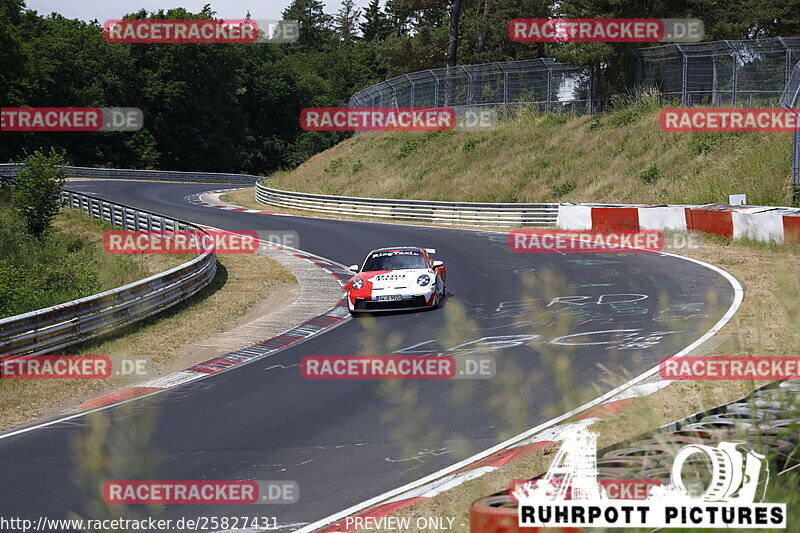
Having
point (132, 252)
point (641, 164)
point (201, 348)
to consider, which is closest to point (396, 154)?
point (641, 164)

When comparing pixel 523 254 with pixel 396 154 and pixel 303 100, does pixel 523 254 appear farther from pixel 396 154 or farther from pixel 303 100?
pixel 303 100

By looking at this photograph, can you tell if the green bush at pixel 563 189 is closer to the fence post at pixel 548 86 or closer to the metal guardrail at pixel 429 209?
the metal guardrail at pixel 429 209

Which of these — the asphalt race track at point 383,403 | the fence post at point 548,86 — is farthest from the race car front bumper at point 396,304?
the fence post at point 548,86

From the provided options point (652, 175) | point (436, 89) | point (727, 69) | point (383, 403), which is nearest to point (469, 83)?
point (436, 89)

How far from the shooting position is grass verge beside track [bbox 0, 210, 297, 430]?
1145cm

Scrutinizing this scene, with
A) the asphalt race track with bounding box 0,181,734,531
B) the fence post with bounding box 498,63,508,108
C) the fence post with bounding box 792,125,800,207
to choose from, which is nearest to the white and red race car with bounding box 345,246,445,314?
the asphalt race track with bounding box 0,181,734,531

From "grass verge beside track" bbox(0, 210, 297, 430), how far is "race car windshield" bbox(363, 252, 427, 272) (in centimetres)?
246

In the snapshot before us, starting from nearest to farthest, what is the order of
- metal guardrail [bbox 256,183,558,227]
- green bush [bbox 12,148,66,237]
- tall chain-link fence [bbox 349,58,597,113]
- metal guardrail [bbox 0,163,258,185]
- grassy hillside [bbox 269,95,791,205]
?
1. grassy hillside [bbox 269,95,791,205]
2. metal guardrail [bbox 256,183,558,227]
3. green bush [bbox 12,148,66,237]
4. tall chain-link fence [bbox 349,58,597,113]
5. metal guardrail [bbox 0,163,258,185]

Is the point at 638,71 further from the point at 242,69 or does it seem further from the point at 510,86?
the point at 242,69

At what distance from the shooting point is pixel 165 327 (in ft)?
53.2

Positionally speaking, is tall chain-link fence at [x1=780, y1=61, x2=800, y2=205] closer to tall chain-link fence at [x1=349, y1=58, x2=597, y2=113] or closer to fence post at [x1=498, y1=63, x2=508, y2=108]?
tall chain-link fence at [x1=349, y1=58, x2=597, y2=113]

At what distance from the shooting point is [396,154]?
1921 inches

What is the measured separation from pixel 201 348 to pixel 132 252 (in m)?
13.8

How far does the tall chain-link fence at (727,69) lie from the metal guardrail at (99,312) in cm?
2230
